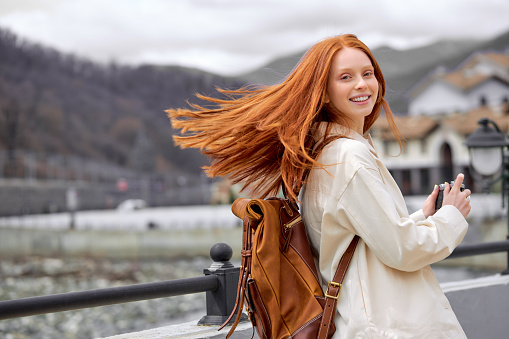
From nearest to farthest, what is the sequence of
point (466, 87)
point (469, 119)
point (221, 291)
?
point (221, 291) → point (469, 119) → point (466, 87)

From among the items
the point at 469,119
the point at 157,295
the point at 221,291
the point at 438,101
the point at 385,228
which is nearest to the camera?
the point at 385,228

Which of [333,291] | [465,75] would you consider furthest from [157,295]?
[465,75]

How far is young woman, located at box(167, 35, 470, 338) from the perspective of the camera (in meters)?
1.85

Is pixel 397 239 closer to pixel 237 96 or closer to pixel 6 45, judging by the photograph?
pixel 237 96

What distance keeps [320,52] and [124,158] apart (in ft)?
331

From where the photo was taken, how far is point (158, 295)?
2877 millimetres

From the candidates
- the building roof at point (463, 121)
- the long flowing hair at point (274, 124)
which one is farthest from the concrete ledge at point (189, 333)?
the building roof at point (463, 121)

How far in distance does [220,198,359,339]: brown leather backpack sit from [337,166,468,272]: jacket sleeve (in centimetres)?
9

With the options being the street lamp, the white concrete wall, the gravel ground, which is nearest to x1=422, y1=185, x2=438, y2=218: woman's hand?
the street lamp

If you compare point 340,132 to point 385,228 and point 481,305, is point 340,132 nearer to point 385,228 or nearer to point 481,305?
point 385,228

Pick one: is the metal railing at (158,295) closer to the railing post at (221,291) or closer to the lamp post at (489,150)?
the railing post at (221,291)

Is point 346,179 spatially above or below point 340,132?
below

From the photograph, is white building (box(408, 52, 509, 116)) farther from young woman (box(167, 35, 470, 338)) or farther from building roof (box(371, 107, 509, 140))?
young woman (box(167, 35, 470, 338))

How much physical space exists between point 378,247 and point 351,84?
0.49 meters
